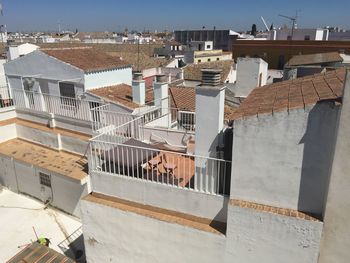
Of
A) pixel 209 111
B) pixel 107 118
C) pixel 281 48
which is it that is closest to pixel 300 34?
pixel 281 48

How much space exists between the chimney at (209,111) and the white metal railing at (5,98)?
17157 mm

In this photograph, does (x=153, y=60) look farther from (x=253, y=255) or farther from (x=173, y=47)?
(x=253, y=255)

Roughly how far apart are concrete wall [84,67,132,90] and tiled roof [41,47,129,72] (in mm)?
305

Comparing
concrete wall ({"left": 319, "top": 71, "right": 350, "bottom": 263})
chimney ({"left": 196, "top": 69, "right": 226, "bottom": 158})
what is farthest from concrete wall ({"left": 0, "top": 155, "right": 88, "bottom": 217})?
concrete wall ({"left": 319, "top": 71, "right": 350, "bottom": 263})

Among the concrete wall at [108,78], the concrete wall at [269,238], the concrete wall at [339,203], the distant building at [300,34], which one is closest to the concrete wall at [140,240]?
the concrete wall at [269,238]

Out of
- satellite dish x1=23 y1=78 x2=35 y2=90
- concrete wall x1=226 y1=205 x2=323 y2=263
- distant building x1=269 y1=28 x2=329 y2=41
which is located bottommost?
concrete wall x1=226 y1=205 x2=323 y2=263

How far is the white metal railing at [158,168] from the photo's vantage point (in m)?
8.12

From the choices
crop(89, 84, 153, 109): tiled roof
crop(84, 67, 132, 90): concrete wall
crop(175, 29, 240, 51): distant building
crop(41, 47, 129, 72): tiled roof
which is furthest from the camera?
crop(175, 29, 240, 51): distant building

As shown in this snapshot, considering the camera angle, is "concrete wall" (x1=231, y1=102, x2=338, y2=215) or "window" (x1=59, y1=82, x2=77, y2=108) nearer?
"concrete wall" (x1=231, y1=102, x2=338, y2=215)

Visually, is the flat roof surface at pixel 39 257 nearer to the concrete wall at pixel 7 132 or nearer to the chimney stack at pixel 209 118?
the chimney stack at pixel 209 118

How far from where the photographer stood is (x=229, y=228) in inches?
294

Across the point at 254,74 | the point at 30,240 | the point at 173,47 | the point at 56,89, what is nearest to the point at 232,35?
the point at 173,47

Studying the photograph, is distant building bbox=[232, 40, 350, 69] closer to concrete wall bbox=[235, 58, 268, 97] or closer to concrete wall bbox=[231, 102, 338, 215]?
concrete wall bbox=[235, 58, 268, 97]

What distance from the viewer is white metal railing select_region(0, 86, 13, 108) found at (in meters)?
20.4
